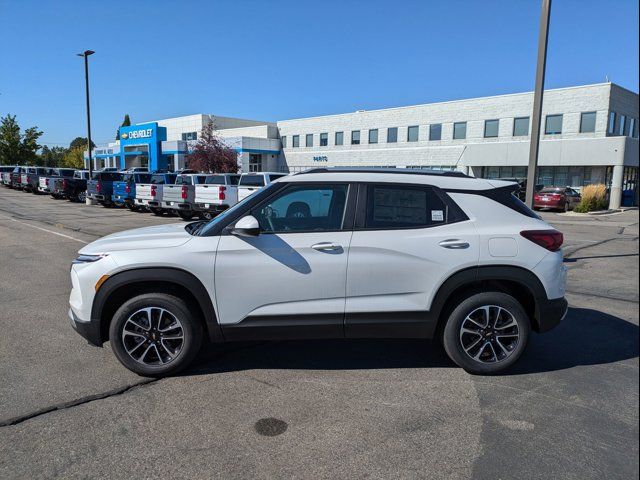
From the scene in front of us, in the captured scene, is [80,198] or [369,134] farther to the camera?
[369,134]

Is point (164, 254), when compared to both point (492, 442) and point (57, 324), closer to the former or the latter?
point (57, 324)

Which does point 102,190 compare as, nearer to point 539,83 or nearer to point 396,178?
point 539,83

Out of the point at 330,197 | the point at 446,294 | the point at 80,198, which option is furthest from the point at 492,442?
the point at 80,198

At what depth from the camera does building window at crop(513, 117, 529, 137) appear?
129ft

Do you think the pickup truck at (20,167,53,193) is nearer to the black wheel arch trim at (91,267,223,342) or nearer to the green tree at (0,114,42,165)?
the green tree at (0,114,42,165)

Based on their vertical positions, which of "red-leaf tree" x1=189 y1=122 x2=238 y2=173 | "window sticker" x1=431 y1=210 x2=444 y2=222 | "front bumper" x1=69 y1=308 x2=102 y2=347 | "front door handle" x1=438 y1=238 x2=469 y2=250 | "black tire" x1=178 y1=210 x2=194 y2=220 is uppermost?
"red-leaf tree" x1=189 y1=122 x2=238 y2=173

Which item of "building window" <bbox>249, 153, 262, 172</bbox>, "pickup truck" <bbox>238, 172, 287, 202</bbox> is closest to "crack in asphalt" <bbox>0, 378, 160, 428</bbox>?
"pickup truck" <bbox>238, 172, 287, 202</bbox>

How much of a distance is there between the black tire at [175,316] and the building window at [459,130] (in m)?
42.5

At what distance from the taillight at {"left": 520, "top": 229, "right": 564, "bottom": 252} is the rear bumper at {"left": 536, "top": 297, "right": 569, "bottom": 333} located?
18.4 inches

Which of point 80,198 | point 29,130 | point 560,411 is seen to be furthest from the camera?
point 29,130

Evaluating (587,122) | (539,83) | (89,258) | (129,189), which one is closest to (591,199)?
(587,122)

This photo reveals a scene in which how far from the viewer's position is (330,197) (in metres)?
4.41

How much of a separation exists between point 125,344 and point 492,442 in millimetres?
3040

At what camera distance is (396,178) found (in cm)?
443
